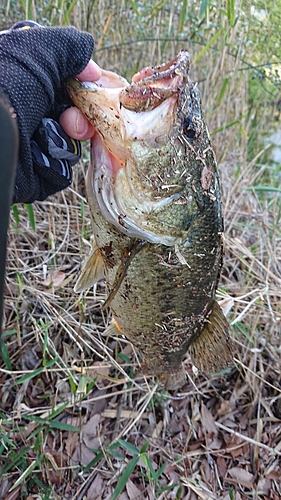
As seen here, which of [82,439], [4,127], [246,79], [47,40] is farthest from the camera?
[246,79]

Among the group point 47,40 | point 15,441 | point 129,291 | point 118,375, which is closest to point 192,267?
point 129,291

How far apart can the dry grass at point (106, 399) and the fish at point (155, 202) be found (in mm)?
419

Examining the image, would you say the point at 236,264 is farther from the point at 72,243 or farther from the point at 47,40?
the point at 47,40

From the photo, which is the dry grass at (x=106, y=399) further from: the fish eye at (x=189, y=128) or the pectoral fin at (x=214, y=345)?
the fish eye at (x=189, y=128)

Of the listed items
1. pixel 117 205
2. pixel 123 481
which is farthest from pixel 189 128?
pixel 123 481

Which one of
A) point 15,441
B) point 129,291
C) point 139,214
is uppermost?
point 139,214

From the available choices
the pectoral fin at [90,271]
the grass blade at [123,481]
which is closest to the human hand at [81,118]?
the pectoral fin at [90,271]

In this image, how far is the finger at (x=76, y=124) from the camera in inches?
43.8

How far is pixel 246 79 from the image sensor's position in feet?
9.75

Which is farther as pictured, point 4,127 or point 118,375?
point 118,375

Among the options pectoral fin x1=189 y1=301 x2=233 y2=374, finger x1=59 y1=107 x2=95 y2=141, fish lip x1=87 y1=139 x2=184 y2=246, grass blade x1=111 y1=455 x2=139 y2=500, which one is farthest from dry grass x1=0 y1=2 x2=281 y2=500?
finger x1=59 y1=107 x2=95 y2=141

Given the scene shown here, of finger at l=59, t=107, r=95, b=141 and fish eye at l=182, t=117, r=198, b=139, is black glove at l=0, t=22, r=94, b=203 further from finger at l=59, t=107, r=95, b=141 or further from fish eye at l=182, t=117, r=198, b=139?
fish eye at l=182, t=117, r=198, b=139

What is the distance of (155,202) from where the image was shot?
1.08 m

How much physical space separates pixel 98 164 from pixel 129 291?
43cm
